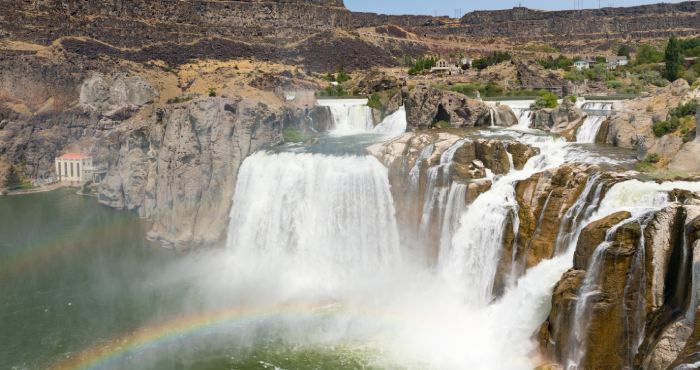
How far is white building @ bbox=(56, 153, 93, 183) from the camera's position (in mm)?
47219

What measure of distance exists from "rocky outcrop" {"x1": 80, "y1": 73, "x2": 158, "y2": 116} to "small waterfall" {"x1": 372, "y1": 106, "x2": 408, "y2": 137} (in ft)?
80.5

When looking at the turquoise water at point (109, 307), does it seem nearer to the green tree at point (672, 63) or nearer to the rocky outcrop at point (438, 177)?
the rocky outcrop at point (438, 177)

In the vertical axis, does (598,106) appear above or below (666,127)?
above

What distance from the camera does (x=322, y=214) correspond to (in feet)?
85.9

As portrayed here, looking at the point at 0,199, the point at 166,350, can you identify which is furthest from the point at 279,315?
the point at 0,199

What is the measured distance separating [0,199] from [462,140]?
36.3m

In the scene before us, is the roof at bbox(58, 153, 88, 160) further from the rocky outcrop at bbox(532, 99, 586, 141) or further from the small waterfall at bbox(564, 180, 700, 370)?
the small waterfall at bbox(564, 180, 700, 370)

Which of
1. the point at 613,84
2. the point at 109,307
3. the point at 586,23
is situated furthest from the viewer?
the point at 586,23

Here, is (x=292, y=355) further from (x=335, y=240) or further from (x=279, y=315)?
(x=335, y=240)

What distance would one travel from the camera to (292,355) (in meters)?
19.4

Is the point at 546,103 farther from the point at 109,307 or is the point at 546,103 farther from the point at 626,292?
the point at 109,307

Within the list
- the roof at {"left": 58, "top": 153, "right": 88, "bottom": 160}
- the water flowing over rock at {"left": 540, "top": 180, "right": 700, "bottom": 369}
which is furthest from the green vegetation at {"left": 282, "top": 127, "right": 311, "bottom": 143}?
the water flowing over rock at {"left": 540, "top": 180, "right": 700, "bottom": 369}

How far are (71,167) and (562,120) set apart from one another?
38288 mm

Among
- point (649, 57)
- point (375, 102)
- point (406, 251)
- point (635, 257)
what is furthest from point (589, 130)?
point (649, 57)
